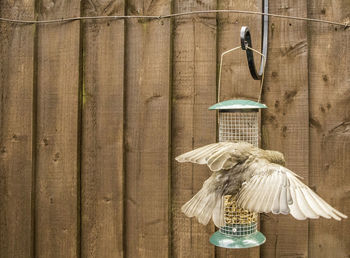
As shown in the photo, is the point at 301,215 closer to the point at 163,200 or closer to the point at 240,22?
the point at 163,200

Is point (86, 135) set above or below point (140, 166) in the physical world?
above

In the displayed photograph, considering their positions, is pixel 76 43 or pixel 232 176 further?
pixel 76 43

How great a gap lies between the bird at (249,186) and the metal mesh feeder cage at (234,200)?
10 cm

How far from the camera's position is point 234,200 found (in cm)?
169

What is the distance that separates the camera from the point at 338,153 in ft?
6.42

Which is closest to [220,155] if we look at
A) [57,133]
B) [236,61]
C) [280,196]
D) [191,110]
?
[280,196]

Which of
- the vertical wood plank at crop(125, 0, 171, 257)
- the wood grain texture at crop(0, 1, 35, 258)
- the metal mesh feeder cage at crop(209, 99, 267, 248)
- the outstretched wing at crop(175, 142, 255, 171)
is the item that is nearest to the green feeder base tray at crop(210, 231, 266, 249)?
the metal mesh feeder cage at crop(209, 99, 267, 248)

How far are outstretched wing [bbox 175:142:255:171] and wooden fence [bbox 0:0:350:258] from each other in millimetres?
461

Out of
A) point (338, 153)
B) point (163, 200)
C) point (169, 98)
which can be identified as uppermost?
point (169, 98)

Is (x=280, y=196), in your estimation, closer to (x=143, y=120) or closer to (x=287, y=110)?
(x=287, y=110)

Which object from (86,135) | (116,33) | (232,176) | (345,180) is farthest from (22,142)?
(345,180)

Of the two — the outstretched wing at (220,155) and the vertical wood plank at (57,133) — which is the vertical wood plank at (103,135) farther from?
the outstretched wing at (220,155)

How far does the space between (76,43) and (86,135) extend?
1.80 ft

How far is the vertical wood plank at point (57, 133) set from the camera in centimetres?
217
